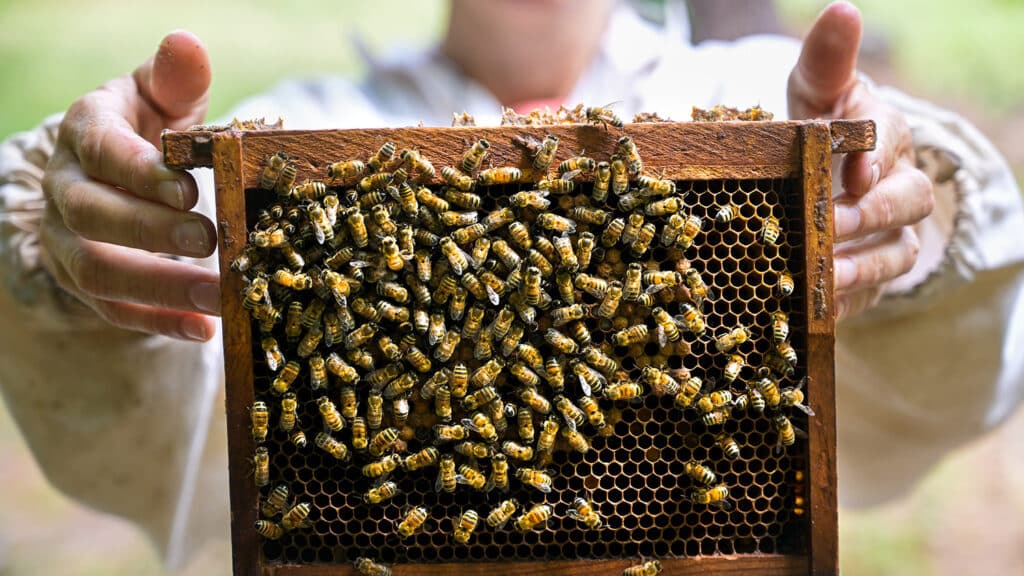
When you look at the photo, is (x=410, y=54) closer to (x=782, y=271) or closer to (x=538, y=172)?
(x=538, y=172)

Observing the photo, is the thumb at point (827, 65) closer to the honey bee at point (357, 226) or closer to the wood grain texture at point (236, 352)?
the honey bee at point (357, 226)

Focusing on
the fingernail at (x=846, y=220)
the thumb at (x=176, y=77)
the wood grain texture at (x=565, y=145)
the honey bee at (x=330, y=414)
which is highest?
the thumb at (x=176, y=77)

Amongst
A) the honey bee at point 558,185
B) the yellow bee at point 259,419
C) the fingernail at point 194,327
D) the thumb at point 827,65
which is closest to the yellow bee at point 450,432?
the yellow bee at point 259,419

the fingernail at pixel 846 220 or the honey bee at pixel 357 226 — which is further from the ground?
the fingernail at pixel 846 220

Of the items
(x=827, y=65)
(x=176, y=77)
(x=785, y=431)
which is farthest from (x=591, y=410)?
(x=176, y=77)

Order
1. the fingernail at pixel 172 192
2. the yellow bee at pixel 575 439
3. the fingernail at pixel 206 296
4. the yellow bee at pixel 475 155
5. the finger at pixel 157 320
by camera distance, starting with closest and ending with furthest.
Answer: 1. the yellow bee at pixel 475 155
2. the yellow bee at pixel 575 439
3. the fingernail at pixel 172 192
4. the fingernail at pixel 206 296
5. the finger at pixel 157 320

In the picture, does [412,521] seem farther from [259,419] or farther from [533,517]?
[259,419]

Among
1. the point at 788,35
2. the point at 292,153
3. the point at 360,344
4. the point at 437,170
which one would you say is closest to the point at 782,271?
the point at 437,170
